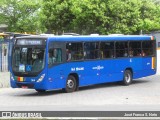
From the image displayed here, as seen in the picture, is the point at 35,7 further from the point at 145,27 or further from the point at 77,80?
the point at 77,80

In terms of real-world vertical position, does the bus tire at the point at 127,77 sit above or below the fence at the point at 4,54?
below

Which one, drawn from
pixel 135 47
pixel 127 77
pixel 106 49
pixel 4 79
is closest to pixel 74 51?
pixel 106 49

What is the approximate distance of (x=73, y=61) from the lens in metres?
21.2

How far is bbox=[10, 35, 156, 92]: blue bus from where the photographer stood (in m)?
19.8

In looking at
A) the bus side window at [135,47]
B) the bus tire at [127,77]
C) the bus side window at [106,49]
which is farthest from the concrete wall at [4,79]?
the bus side window at [135,47]

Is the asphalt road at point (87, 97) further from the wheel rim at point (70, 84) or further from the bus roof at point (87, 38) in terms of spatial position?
the bus roof at point (87, 38)

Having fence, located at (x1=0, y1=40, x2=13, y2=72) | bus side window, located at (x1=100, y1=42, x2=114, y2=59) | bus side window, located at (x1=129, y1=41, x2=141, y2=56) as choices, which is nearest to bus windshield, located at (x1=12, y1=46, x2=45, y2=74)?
bus side window, located at (x1=100, y1=42, x2=114, y2=59)

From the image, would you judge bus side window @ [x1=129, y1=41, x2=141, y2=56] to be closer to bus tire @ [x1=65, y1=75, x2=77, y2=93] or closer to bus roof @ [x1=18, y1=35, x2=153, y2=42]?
bus roof @ [x1=18, y1=35, x2=153, y2=42]

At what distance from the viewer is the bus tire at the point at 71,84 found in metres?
20.8

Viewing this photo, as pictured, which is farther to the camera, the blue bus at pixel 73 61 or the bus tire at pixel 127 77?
the bus tire at pixel 127 77

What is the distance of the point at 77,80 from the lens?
70.4 ft

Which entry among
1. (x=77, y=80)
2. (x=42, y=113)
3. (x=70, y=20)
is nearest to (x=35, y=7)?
(x=70, y=20)

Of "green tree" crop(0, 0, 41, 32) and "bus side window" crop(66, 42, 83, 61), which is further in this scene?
"green tree" crop(0, 0, 41, 32)

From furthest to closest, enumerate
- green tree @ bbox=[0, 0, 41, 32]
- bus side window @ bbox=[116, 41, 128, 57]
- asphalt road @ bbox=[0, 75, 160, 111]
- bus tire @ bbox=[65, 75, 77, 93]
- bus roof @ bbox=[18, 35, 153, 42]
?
green tree @ bbox=[0, 0, 41, 32] < bus side window @ bbox=[116, 41, 128, 57] < bus tire @ bbox=[65, 75, 77, 93] < bus roof @ bbox=[18, 35, 153, 42] < asphalt road @ bbox=[0, 75, 160, 111]
